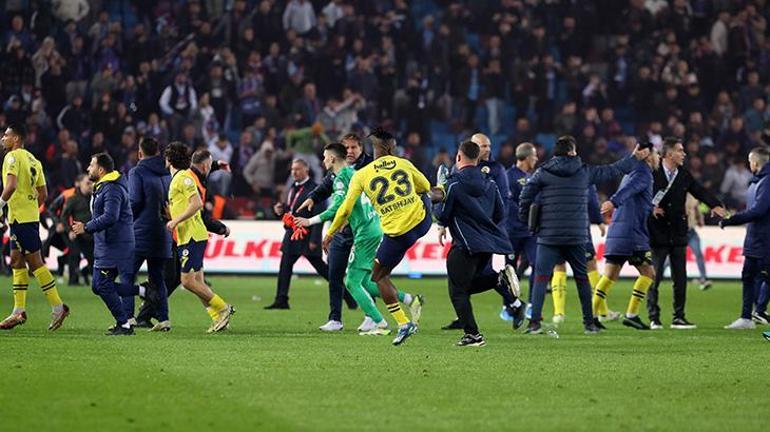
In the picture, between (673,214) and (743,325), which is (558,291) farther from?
(743,325)

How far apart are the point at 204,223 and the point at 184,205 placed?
0.93 metres

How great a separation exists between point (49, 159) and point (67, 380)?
71.4 ft

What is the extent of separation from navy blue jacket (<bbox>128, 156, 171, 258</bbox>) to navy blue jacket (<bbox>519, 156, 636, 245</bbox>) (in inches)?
166

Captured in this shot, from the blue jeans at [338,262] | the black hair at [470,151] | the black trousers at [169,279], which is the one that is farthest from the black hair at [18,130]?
the black hair at [470,151]

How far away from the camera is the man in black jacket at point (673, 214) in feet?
59.4

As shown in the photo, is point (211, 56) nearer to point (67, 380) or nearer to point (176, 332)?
point (176, 332)

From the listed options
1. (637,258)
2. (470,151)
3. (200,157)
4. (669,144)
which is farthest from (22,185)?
(669,144)

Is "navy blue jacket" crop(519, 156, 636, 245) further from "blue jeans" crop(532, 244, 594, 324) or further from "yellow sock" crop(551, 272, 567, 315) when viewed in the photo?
"yellow sock" crop(551, 272, 567, 315)

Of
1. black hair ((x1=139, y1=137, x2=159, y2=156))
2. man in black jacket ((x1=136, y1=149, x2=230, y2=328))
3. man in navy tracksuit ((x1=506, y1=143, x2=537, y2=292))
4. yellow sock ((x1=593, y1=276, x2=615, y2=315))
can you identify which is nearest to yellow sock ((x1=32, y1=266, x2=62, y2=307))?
man in black jacket ((x1=136, y1=149, x2=230, y2=328))

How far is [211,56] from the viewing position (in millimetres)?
35156

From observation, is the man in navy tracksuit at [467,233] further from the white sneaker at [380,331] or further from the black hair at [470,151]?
the white sneaker at [380,331]

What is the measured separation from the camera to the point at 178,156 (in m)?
15.9

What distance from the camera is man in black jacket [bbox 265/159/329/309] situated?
795 inches

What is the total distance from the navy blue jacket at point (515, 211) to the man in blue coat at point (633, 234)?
1.21m
